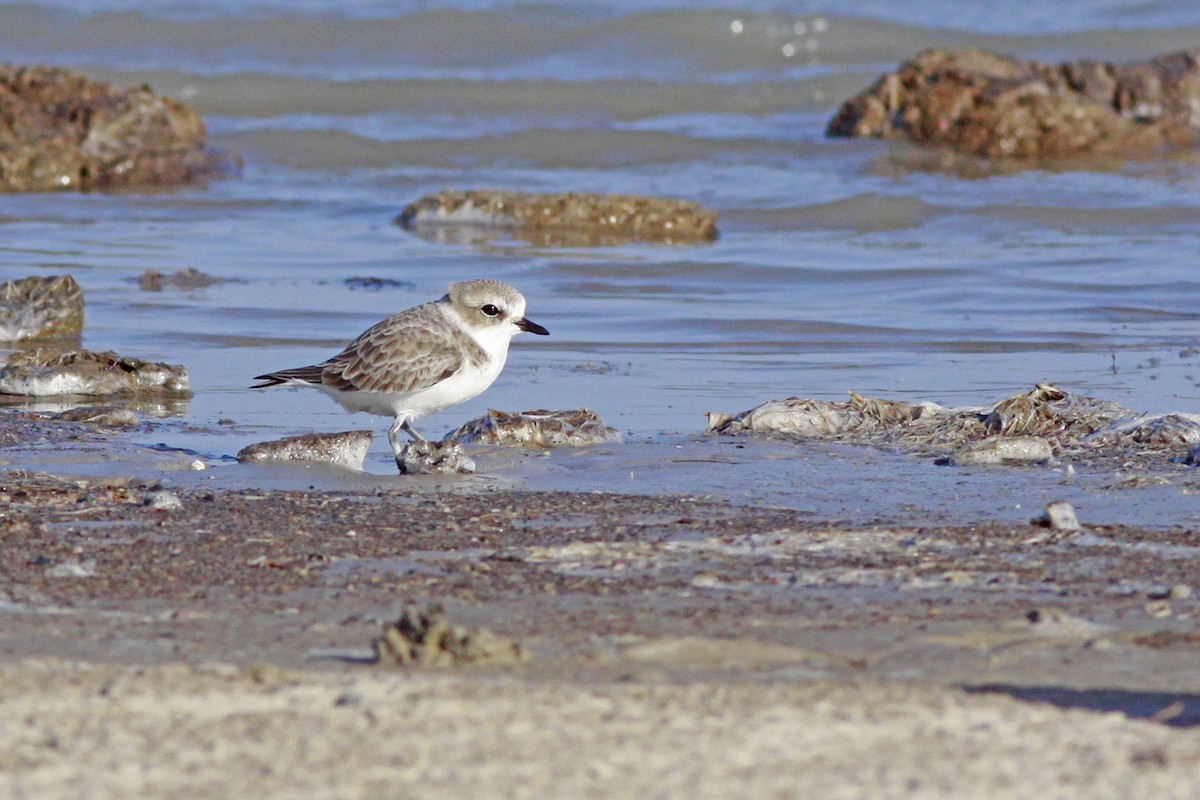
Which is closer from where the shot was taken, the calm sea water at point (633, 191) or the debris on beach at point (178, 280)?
the calm sea water at point (633, 191)

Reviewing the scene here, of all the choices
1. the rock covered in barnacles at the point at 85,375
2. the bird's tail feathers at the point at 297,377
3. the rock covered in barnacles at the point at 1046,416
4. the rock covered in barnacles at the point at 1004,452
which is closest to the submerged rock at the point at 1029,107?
the rock covered in barnacles at the point at 1046,416

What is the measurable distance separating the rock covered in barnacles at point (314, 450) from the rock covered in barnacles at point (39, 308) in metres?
3.51

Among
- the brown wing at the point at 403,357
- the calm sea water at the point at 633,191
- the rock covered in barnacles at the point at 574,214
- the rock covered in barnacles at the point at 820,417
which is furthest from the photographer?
the rock covered in barnacles at the point at 574,214

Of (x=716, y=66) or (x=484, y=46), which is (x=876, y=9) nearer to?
(x=716, y=66)

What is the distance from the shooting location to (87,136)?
17266 millimetres

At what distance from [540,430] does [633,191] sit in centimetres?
994

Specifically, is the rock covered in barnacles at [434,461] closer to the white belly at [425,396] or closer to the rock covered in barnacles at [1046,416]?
the white belly at [425,396]

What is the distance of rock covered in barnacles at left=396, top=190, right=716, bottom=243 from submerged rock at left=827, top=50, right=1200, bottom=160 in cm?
519

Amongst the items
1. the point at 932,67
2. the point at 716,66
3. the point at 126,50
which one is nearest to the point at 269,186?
the point at 932,67

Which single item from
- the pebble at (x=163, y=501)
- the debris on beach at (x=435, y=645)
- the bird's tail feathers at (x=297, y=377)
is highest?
the bird's tail feathers at (x=297, y=377)

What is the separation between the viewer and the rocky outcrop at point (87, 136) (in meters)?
16.8

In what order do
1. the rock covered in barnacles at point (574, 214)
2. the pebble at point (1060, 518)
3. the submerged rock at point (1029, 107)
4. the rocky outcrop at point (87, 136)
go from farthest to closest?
the submerged rock at point (1029, 107) → the rocky outcrop at point (87, 136) → the rock covered in barnacles at point (574, 214) → the pebble at point (1060, 518)

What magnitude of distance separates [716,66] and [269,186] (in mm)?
9973

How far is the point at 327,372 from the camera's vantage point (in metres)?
7.02
